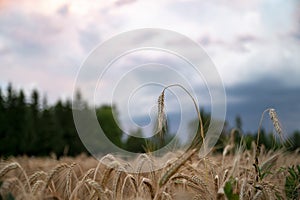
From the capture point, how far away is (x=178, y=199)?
434cm

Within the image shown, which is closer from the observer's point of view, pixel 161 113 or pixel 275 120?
pixel 161 113

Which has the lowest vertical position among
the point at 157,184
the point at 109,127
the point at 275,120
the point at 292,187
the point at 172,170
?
the point at 292,187

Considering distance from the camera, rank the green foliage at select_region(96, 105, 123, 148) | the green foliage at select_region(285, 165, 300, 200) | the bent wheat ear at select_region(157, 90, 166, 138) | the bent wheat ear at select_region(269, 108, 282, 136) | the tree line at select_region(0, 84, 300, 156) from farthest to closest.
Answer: the green foliage at select_region(96, 105, 123, 148) → the tree line at select_region(0, 84, 300, 156) → the green foliage at select_region(285, 165, 300, 200) → the bent wheat ear at select_region(269, 108, 282, 136) → the bent wheat ear at select_region(157, 90, 166, 138)

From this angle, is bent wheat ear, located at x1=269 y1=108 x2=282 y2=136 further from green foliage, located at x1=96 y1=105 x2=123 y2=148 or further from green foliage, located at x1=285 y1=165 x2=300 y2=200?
green foliage, located at x1=96 y1=105 x2=123 y2=148

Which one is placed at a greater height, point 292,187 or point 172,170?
point 172,170

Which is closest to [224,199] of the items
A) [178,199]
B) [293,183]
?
[178,199]

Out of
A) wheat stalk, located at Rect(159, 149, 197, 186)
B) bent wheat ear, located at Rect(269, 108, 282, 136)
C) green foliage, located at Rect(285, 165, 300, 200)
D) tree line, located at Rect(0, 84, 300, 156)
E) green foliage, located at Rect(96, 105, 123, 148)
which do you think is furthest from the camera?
green foliage, located at Rect(96, 105, 123, 148)

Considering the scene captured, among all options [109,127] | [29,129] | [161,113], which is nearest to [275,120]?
[161,113]

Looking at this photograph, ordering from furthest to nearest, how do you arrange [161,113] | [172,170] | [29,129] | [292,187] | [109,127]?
[109,127]
[29,129]
[292,187]
[161,113]
[172,170]

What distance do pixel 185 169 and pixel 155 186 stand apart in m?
0.80

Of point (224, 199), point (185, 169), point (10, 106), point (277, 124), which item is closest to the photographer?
point (224, 199)

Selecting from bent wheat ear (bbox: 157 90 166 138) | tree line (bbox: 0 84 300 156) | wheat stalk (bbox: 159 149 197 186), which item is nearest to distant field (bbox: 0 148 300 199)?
wheat stalk (bbox: 159 149 197 186)

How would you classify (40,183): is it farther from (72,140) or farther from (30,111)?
(72,140)

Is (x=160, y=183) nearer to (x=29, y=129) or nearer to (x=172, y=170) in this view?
(x=172, y=170)
